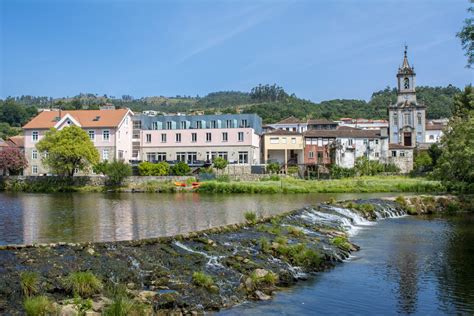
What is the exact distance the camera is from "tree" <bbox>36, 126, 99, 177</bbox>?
58688 mm

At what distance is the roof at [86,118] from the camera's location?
→ 2800 inches

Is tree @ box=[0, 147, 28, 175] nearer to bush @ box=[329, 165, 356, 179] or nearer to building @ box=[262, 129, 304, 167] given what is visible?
building @ box=[262, 129, 304, 167]

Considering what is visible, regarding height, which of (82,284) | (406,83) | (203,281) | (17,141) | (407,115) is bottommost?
(203,281)

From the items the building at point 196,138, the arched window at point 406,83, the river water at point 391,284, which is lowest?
the river water at point 391,284

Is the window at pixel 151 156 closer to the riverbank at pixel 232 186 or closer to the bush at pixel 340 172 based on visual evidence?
the riverbank at pixel 232 186

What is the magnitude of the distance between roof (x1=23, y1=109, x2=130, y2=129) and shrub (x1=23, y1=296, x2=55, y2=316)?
6074cm

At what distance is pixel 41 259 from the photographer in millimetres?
14203

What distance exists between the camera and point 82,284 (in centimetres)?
1238

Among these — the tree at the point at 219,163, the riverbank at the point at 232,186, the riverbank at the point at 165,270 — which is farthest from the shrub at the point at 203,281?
the tree at the point at 219,163

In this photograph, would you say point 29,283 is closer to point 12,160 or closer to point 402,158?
point 12,160

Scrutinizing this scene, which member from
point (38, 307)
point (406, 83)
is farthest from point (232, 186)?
point (406, 83)

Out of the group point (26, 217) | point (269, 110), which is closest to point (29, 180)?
point (26, 217)

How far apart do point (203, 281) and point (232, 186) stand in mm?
42261

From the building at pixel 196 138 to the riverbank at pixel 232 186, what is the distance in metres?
11.5
